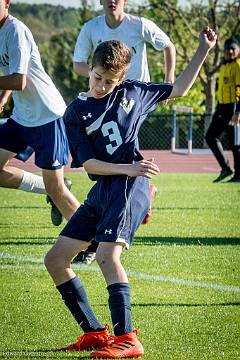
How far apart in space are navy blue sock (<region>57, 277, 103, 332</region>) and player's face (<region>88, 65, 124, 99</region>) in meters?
1.01

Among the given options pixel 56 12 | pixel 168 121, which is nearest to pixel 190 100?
pixel 168 121

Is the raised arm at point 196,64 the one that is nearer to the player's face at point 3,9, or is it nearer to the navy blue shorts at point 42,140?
the player's face at point 3,9

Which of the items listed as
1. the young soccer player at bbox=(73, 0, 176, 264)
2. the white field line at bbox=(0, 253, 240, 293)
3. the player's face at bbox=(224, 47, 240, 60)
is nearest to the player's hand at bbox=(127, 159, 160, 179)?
the white field line at bbox=(0, 253, 240, 293)

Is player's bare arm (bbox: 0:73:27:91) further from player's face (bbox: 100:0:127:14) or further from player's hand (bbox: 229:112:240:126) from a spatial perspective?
player's hand (bbox: 229:112:240:126)

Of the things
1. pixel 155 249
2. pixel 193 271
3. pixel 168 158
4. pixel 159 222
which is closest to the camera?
pixel 193 271

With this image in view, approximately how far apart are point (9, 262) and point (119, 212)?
325 centimetres

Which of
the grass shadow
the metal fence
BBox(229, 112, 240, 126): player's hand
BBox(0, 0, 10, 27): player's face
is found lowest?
the metal fence

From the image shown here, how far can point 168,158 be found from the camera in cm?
2875

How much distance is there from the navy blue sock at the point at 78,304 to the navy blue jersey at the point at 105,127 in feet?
2.15

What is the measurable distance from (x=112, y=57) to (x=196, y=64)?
21.6 inches

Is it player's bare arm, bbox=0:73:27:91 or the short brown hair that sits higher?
the short brown hair

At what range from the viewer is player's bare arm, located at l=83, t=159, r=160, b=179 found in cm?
552

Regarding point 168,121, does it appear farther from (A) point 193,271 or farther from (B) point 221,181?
(A) point 193,271

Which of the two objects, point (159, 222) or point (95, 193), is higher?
point (95, 193)
